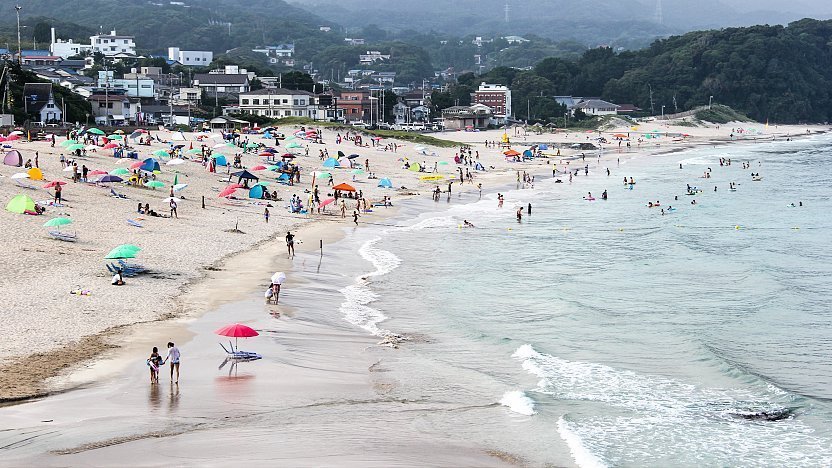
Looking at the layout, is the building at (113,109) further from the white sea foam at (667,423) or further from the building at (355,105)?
the white sea foam at (667,423)

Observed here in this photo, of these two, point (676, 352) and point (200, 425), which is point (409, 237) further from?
point (200, 425)

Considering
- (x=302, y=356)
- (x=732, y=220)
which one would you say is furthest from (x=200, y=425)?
(x=732, y=220)

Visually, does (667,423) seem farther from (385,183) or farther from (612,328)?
(385,183)

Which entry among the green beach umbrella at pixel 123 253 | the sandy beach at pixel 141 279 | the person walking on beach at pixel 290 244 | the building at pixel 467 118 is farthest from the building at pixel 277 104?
the green beach umbrella at pixel 123 253

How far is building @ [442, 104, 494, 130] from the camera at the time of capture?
13075cm

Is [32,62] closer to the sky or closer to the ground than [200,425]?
closer to the sky

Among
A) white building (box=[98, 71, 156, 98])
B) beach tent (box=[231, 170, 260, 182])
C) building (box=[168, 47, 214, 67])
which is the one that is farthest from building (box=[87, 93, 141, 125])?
building (box=[168, 47, 214, 67])

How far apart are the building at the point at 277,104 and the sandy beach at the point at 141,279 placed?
192 ft

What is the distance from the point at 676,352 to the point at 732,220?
93.4ft

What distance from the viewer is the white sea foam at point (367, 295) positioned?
81.7ft

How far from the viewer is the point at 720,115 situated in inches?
6304

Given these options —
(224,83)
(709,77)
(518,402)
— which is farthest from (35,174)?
(709,77)

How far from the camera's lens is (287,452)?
595 inches

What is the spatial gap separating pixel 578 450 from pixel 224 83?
11726cm
